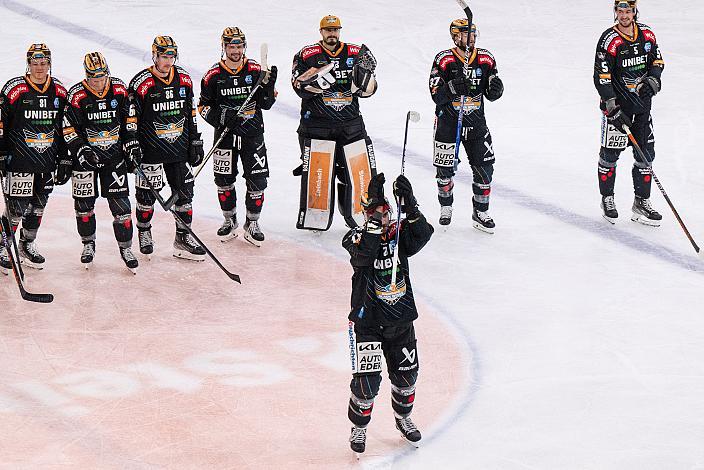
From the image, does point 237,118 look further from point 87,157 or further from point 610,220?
point 610,220

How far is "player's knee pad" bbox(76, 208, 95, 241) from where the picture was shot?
777 cm

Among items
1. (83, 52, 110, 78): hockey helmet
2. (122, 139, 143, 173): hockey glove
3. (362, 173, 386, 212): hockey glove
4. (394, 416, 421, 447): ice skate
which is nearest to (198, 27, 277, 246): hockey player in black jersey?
(122, 139, 143, 173): hockey glove

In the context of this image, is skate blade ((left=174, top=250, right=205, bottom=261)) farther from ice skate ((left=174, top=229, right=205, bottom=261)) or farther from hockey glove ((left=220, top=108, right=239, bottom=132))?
hockey glove ((left=220, top=108, right=239, bottom=132))

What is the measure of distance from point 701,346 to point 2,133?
4356 millimetres

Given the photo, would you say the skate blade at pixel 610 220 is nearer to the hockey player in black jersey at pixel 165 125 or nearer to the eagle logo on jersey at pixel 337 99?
the eagle logo on jersey at pixel 337 99

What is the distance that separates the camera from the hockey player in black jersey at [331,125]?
8.09m

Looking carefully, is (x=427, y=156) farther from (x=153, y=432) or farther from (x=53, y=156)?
(x=153, y=432)

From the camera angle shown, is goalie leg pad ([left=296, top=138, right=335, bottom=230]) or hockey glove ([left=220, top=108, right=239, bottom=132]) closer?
hockey glove ([left=220, top=108, right=239, bottom=132])

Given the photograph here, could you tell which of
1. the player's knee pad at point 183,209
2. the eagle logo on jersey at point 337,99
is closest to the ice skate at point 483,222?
the eagle logo on jersey at point 337,99

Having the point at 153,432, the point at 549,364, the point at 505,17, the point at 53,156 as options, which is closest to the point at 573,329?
the point at 549,364

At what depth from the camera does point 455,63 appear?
27.2ft

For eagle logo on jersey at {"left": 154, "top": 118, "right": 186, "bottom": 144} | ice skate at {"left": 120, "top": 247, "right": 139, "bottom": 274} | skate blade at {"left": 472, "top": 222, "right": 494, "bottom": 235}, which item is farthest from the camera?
skate blade at {"left": 472, "top": 222, "right": 494, "bottom": 235}

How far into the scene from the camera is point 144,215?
317 inches

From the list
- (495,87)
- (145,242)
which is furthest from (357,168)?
(145,242)
